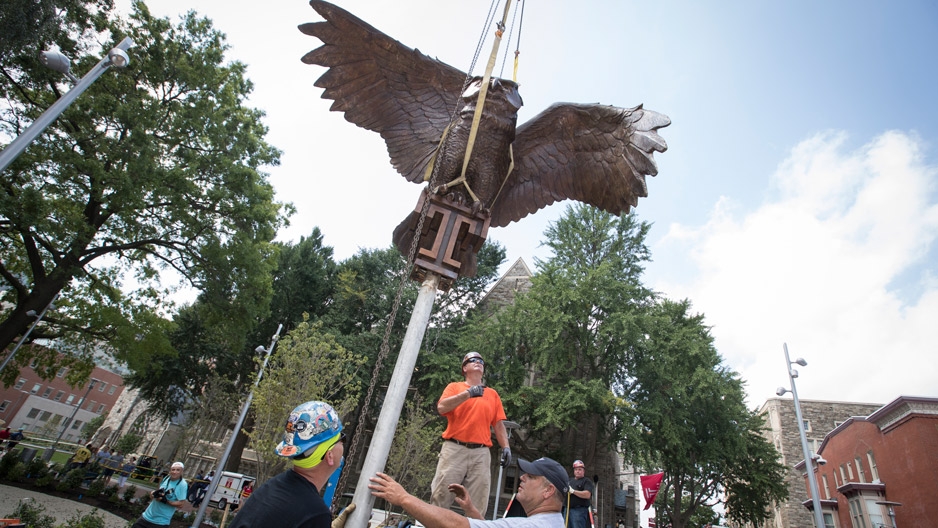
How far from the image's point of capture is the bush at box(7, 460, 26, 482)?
42.0ft

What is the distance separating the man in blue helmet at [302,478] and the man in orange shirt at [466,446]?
129cm

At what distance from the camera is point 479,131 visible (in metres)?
4.23

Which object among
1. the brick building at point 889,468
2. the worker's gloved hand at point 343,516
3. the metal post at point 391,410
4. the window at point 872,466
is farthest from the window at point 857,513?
the worker's gloved hand at point 343,516

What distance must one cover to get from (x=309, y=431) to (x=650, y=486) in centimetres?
1873

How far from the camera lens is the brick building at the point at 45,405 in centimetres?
4234

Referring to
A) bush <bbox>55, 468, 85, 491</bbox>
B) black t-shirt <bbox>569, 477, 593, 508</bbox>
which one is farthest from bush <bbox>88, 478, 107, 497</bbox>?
black t-shirt <bbox>569, 477, 593, 508</bbox>

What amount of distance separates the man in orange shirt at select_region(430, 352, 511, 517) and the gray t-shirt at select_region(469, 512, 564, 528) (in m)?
0.91

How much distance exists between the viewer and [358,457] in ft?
80.7

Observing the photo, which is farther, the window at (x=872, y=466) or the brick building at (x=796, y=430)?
the brick building at (x=796, y=430)

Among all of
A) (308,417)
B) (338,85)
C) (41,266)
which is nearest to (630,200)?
(338,85)

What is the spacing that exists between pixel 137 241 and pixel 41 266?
8.81 feet

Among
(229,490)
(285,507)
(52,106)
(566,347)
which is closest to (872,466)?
(566,347)

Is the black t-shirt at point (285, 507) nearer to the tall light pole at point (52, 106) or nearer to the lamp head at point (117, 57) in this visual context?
the tall light pole at point (52, 106)

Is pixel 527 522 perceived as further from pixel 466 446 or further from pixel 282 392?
pixel 282 392
